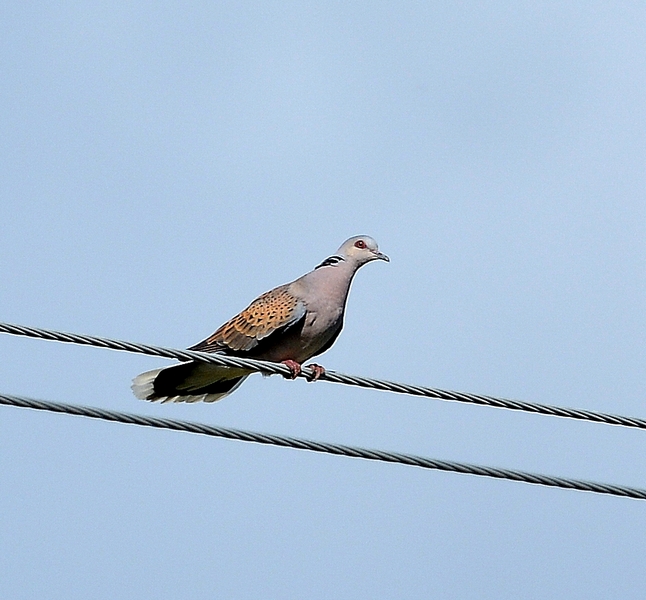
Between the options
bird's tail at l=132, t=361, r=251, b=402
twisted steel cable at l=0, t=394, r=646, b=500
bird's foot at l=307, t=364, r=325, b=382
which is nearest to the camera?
twisted steel cable at l=0, t=394, r=646, b=500

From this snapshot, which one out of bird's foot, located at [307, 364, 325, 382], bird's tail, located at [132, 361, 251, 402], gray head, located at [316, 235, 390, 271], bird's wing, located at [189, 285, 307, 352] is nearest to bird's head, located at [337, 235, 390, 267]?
gray head, located at [316, 235, 390, 271]

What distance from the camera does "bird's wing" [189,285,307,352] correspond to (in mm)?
7538

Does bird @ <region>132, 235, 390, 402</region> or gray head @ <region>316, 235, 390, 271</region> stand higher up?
gray head @ <region>316, 235, 390, 271</region>

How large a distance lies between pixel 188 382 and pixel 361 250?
1.30 m

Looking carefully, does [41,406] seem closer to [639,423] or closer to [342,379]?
[342,379]

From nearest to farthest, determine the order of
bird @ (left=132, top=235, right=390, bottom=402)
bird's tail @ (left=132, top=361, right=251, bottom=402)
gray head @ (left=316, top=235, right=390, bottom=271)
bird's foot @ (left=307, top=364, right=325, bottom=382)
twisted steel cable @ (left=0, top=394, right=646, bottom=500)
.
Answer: twisted steel cable @ (left=0, top=394, right=646, bottom=500) → bird's foot @ (left=307, top=364, right=325, bottom=382) → bird's tail @ (left=132, top=361, right=251, bottom=402) → bird @ (left=132, top=235, right=390, bottom=402) → gray head @ (left=316, top=235, right=390, bottom=271)

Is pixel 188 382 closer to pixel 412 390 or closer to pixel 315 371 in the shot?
pixel 315 371

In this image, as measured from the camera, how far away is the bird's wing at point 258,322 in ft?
24.7

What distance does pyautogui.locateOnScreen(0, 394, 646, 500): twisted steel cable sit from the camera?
424 centimetres

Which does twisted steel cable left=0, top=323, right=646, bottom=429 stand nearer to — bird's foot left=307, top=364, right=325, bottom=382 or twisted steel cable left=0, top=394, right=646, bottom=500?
twisted steel cable left=0, top=394, right=646, bottom=500

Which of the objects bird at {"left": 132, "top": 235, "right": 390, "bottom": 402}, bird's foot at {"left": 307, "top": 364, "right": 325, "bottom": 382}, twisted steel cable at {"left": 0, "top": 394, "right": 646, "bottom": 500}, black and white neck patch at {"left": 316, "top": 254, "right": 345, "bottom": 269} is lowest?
twisted steel cable at {"left": 0, "top": 394, "right": 646, "bottom": 500}

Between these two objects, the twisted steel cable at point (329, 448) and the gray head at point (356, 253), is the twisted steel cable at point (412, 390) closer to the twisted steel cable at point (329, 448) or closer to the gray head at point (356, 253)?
the twisted steel cable at point (329, 448)

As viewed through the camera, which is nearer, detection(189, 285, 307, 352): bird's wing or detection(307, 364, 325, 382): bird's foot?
detection(307, 364, 325, 382): bird's foot

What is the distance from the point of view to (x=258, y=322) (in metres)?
7.62
